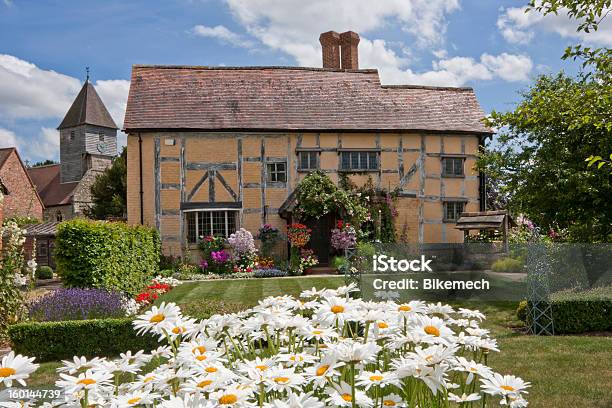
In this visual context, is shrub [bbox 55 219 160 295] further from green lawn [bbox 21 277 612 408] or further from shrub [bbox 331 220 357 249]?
shrub [bbox 331 220 357 249]

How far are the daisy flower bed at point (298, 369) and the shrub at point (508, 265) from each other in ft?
32.6

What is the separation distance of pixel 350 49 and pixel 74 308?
65.5 feet

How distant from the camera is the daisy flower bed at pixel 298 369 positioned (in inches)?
76.0

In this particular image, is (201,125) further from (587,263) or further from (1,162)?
(1,162)

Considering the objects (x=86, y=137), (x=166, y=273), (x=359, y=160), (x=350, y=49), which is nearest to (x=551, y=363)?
(x=166, y=273)

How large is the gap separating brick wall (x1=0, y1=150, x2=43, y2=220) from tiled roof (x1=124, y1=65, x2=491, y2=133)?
63.0 ft

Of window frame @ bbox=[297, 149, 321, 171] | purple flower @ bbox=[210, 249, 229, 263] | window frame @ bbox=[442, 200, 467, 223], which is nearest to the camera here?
purple flower @ bbox=[210, 249, 229, 263]

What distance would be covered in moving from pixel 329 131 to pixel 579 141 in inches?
373

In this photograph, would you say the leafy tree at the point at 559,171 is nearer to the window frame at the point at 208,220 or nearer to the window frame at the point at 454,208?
the window frame at the point at 454,208

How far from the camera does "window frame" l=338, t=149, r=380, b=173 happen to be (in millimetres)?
21625

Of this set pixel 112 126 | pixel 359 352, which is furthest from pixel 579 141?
pixel 112 126

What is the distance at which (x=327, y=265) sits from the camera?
20859 millimetres

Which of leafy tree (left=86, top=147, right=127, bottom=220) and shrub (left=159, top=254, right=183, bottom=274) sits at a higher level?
leafy tree (left=86, top=147, right=127, bottom=220)

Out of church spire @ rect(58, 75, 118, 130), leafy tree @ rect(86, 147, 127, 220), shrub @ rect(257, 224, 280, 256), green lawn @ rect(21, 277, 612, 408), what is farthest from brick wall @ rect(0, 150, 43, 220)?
green lawn @ rect(21, 277, 612, 408)
